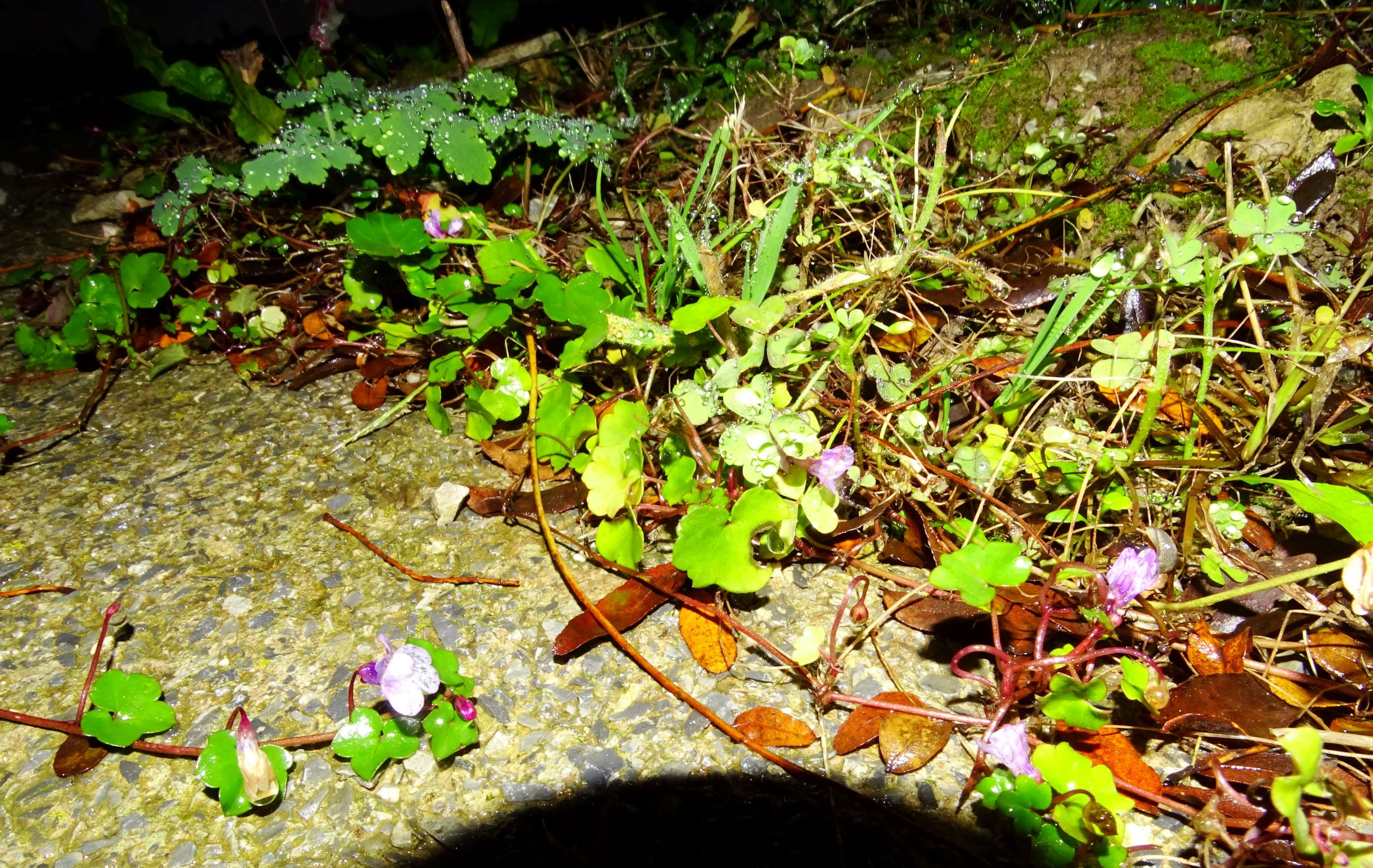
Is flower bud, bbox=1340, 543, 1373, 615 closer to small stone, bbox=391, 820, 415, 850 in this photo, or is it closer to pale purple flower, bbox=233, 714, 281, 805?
small stone, bbox=391, 820, 415, 850

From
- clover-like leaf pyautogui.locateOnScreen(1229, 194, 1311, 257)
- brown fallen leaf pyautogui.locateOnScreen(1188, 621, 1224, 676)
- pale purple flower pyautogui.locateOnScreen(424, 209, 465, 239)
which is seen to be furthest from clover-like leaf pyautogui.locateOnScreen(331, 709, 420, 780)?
clover-like leaf pyautogui.locateOnScreen(1229, 194, 1311, 257)

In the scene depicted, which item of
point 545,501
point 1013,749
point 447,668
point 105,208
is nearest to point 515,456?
point 545,501

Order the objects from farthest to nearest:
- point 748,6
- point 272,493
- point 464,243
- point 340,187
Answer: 1. point 748,6
2. point 340,187
3. point 464,243
4. point 272,493

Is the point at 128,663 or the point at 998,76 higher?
the point at 998,76

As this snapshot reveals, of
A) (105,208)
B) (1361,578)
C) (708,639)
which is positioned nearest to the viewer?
(1361,578)

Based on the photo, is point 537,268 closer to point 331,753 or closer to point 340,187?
point 340,187

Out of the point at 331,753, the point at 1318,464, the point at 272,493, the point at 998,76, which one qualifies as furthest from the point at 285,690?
the point at 998,76

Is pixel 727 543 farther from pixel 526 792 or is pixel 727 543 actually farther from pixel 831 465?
pixel 526 792
